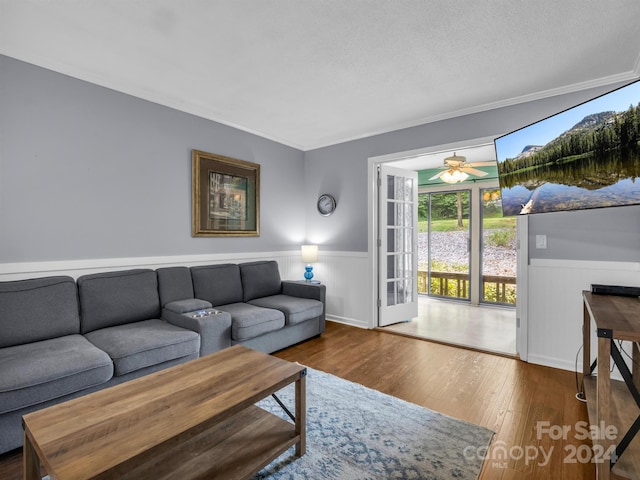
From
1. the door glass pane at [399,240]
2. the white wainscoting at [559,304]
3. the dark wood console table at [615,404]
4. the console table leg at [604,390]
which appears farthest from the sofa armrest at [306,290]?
the console table leg at [604,390]

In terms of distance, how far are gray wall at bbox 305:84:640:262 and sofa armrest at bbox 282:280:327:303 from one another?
818 mm

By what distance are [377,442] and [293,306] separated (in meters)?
1.61

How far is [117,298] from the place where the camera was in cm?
253

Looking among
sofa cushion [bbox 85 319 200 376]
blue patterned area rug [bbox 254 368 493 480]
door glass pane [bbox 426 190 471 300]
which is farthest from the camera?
door glass pane [bbox 426 190 471 300]

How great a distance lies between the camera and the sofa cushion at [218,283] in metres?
3.11

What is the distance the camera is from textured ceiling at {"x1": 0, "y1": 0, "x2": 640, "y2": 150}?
182 cm

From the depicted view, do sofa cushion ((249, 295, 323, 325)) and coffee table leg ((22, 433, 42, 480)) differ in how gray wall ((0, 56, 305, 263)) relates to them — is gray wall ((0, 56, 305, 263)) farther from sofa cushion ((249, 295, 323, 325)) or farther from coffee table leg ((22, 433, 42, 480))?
coffee table leg ((22, 433, 42, 480))

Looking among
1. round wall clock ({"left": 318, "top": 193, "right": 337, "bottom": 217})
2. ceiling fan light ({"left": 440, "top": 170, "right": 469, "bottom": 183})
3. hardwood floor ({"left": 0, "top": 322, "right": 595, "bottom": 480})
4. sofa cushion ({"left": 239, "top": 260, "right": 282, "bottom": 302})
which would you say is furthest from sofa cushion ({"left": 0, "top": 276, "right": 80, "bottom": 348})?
ceiling fan light ({"left": 440, "top": 170, "right": 469, "bottom": 183})

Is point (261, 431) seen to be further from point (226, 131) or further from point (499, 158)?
point (226, 131)

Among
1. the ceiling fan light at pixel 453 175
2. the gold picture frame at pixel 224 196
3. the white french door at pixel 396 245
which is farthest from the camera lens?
the ceiling fan light at pixel 453 175

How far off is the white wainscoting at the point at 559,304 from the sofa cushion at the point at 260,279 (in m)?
2.63

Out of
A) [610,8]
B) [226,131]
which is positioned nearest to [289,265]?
[226,131]

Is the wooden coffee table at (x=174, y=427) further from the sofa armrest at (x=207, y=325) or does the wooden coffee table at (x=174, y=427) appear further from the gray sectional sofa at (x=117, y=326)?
the sofa armrest at (x=207, y=325)

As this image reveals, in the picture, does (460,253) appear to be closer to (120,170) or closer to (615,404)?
(615,404)
